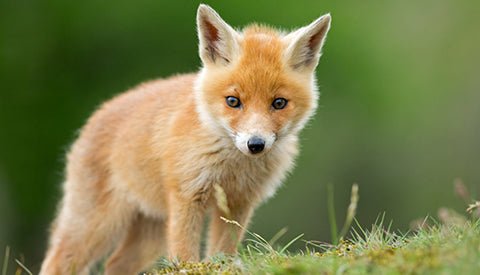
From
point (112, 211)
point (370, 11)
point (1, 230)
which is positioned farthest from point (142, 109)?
point (370, 11)

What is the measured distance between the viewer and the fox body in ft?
28.8

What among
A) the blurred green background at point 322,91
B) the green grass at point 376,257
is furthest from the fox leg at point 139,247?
the blurred green background at point 322,91

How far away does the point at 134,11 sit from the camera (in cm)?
2725

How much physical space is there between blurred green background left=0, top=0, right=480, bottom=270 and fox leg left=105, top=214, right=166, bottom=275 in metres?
13.0

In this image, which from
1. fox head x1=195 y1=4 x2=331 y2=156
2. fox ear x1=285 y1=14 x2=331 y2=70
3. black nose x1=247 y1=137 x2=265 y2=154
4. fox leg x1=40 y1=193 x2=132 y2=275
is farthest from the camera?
fox leg x1=40 y1=193 x2=132 y2=275

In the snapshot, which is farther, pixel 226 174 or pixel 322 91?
pixel 322 91

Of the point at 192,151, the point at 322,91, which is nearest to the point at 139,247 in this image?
the point at 192,151

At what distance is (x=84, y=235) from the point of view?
1064cm

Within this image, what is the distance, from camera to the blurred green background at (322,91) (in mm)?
25469

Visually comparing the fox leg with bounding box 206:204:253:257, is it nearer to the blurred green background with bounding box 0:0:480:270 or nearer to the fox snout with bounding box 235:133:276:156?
the fox snout with bounding box 235:133:276:156

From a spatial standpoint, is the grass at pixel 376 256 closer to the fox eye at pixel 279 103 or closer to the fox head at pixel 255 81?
the fox head at pixel 255 81

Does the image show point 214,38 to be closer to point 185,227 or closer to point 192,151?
point 192,151

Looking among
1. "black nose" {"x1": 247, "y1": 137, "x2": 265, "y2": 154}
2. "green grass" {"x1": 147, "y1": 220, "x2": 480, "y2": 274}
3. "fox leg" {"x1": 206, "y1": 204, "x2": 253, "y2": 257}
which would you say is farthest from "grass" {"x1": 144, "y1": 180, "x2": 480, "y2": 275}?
"fox leg" {"x1": 206, "y1": 204, "x2": 253, "y2": 257}

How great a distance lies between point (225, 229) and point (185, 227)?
54 centimetres
